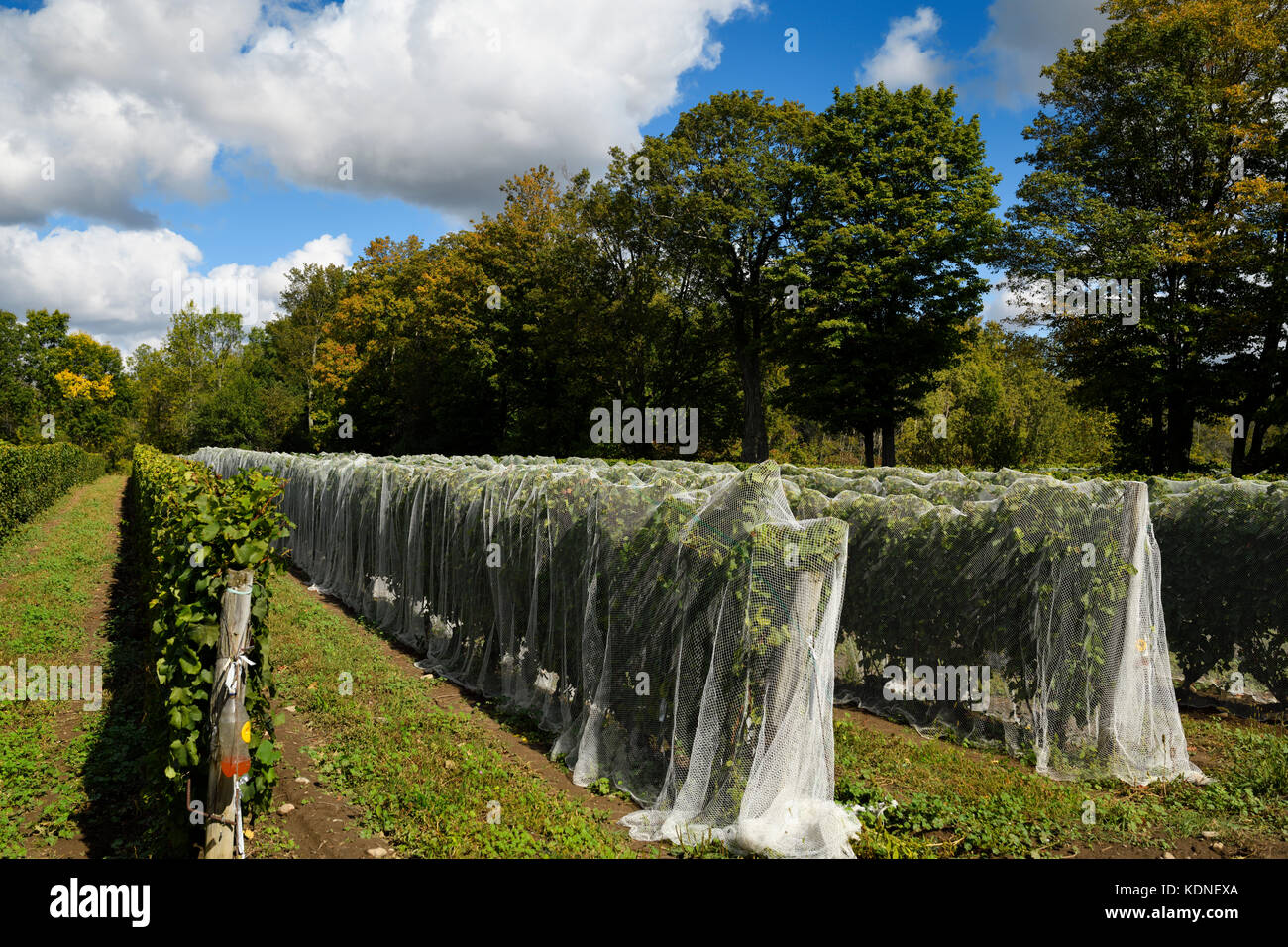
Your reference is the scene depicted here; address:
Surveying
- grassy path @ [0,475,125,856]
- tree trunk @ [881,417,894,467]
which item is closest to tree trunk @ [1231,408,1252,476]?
tree trunk @ [881,417,894,467]

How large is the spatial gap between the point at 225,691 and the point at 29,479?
20.3 metres

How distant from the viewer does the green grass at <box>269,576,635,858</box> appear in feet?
14.0

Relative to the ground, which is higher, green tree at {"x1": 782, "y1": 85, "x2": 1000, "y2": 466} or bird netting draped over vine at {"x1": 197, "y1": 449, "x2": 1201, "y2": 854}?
green tree at {"x1": 782, "y1": 85, "x2": 1000, "y2": 466}

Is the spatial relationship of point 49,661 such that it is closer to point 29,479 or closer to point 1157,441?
point 29,479

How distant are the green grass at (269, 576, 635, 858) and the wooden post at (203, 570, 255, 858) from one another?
0.86 m

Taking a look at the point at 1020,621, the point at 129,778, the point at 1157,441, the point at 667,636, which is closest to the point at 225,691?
the point at 129,778

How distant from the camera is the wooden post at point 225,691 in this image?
12.5 ft

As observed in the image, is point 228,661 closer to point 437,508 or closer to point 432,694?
point 432,694

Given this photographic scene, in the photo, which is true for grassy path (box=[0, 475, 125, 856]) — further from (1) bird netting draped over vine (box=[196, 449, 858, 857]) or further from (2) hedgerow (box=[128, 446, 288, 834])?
(1) bird netting draped over vine (box=[196, 449, 858, 857])

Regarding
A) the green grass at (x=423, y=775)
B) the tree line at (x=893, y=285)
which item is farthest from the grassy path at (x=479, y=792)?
the tree line at (x=893, y=285)

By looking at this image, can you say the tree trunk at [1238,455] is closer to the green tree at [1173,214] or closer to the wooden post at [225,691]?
the green tree at [1173,214]

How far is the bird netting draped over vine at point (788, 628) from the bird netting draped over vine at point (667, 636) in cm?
1

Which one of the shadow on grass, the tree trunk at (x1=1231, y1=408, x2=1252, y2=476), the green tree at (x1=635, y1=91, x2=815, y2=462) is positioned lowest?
the shadow on grass
